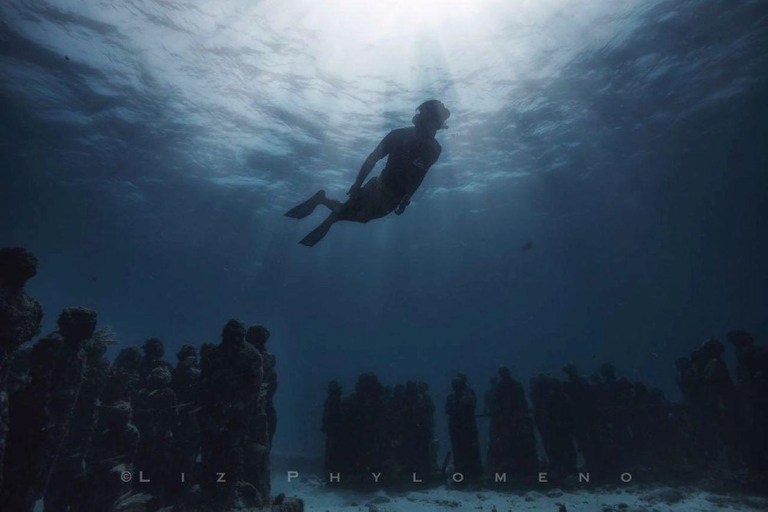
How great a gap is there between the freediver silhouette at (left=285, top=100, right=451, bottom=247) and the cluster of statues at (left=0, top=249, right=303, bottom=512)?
11.8 ft

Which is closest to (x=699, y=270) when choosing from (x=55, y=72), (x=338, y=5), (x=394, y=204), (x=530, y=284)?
(x=530, y=284)

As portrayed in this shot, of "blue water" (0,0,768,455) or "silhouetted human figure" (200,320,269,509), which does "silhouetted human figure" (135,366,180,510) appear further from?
"blue water" (0,0,768,455)

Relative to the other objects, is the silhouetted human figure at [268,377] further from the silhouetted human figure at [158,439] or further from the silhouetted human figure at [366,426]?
the silhouetted human figure at [366,426]

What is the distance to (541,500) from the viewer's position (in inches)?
424

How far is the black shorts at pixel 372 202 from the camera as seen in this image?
5883mm

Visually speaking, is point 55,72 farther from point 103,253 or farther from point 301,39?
point 103,253

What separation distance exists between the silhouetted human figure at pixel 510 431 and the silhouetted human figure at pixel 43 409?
12.4 m

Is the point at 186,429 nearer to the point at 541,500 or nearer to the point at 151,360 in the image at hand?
the point at 151,360

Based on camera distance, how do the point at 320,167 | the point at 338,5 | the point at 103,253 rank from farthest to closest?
the point at 103,253, the point at 320,167, the point at 338,5

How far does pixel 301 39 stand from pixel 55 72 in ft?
37.8

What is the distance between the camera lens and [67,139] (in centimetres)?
2161

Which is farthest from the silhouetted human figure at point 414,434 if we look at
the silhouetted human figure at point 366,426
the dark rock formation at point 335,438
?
the dark rock formation at point 335,438

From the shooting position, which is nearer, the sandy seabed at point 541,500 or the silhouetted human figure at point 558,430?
the sandy seabed at point 541,500

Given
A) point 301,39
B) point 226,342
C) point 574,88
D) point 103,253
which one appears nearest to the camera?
point 226,342
